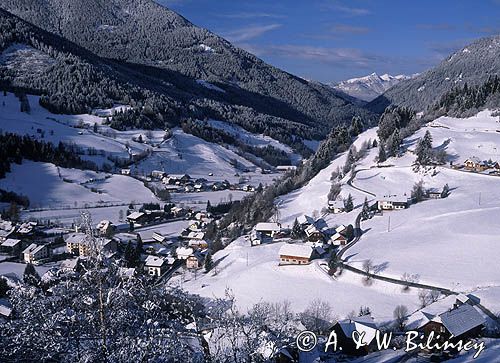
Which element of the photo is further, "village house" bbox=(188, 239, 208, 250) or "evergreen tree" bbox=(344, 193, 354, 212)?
"village house" bbox=(188, 239, 208, 250)

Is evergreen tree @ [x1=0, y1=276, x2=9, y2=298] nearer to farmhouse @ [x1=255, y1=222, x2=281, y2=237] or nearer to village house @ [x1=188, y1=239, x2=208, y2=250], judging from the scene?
village house @ [x1=188, y1=239, x2=208, y2=250]

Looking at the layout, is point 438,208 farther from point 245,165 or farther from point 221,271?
point 245,165

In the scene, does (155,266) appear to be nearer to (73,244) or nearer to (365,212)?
(73,244)

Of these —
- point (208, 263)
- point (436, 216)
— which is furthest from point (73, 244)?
point (436, 216)

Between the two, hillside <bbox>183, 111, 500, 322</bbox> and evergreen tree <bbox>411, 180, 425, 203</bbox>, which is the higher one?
evergreen tree <bbox>411, 180, 425, 203</bbox>

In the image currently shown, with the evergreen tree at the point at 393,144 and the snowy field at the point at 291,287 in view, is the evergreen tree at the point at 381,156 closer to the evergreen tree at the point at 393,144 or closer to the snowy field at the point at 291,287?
the evergreen tree at the point at 393,144

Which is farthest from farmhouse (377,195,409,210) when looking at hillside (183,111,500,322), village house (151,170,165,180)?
village house (151,170,165,180)
